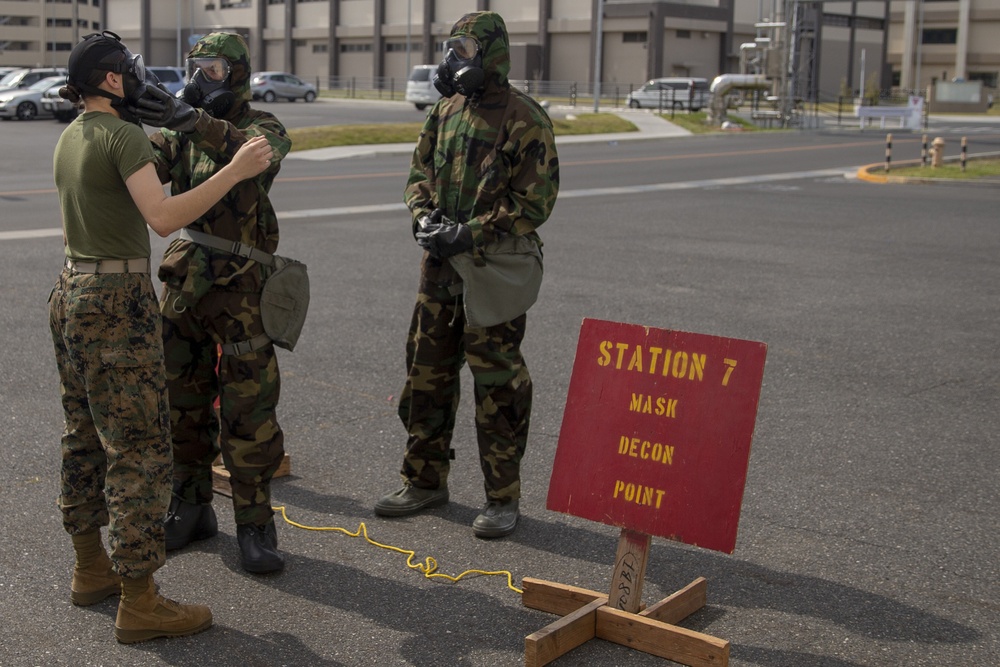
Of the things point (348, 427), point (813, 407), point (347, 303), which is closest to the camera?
point (348, 427)

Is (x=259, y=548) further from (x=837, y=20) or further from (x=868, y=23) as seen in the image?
(x=868, y=23)

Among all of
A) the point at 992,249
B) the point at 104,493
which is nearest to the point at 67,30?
the point at 992,249

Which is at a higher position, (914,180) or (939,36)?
(939,36)

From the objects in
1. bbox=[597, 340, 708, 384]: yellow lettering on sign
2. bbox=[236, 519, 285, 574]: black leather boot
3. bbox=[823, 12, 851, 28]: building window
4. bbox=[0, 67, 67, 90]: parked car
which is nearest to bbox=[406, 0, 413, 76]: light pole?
bbox=[823, 12, 851, 28]: building window

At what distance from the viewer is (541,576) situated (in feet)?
15.2

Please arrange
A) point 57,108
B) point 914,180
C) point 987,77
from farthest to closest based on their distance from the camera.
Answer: point 987,77
point 57,108
point 914,180

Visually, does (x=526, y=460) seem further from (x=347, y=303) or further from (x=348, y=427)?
(x=347, y=303)

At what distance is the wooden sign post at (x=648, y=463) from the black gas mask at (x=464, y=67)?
1225 mm

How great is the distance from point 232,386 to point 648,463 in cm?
160

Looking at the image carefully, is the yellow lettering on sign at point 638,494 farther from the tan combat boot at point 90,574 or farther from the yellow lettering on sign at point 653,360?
the tan combat boot at point 90,574

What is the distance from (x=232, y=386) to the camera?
180 inches

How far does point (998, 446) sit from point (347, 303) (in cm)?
546

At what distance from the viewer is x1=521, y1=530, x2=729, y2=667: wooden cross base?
12.5 ft

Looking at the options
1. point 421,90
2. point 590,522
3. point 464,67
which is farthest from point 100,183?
point 421,90
